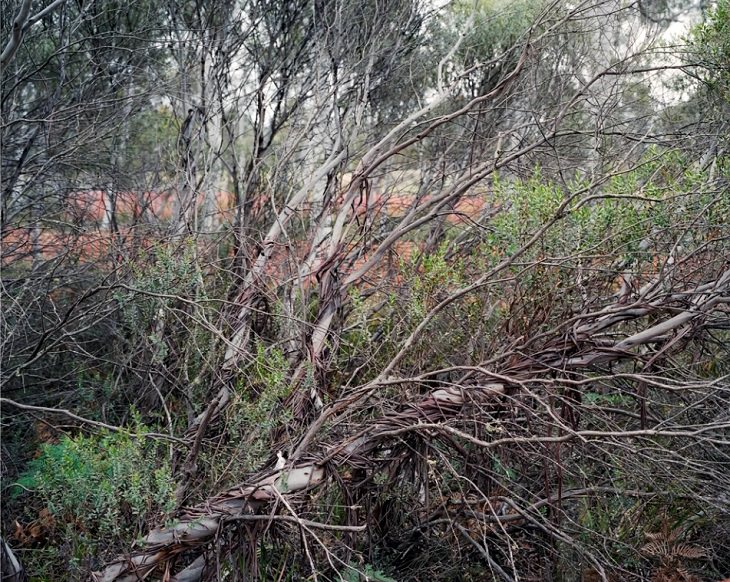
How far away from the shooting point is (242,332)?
4352 mm

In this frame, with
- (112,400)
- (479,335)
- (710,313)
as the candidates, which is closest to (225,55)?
(112,400)

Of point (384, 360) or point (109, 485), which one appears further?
point (384, 360)

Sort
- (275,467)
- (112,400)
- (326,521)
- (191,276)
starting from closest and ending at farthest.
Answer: (275,467) < (326,521) < (191,276) < (112,400)

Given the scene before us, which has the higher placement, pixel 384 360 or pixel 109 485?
pixel 384 360

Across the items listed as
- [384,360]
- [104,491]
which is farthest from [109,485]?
[384,360]

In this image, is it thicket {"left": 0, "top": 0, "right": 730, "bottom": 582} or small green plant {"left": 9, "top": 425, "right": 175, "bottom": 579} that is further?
A: thicket {"left": 0, "top": 0, "right": 730, "bottom": 582}

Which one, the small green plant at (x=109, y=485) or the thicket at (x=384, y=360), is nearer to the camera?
the small green plant at (x=109, y=485)

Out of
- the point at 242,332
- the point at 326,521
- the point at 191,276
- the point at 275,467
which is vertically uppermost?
the point at 191,276

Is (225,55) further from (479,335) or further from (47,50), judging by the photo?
(479,335)

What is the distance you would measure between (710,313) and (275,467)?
224 centimetres

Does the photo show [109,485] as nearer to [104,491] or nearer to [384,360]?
[104,491]

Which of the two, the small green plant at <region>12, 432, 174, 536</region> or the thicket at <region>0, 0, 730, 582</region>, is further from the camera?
the thicket at <region>0, 0, 730, 582</region>

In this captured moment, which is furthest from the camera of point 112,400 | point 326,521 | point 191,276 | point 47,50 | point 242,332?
point 47,50

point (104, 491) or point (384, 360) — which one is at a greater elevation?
point (384, 360)
